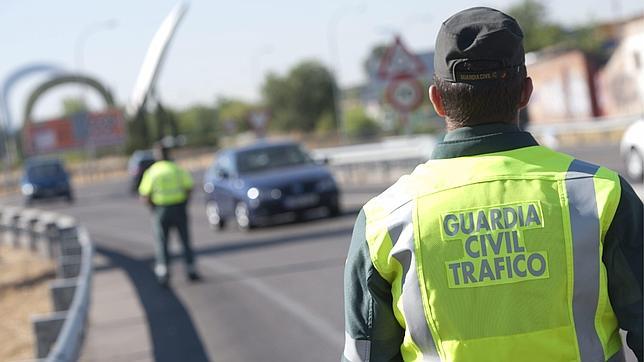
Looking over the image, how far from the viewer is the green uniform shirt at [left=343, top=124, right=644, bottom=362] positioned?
2.61 m

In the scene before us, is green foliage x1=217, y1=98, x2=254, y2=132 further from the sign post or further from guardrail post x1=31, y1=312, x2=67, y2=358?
guardrail post x1=31, y1=312, x2=67, y2=358

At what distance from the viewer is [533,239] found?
2.62m

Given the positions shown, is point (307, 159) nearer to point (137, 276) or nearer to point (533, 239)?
point (137, 276)

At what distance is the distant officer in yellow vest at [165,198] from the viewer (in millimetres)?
14297

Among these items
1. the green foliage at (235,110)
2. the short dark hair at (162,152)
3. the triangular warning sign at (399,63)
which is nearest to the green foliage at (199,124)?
the green foliage at (235,110)

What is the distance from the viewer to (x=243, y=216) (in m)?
21.5

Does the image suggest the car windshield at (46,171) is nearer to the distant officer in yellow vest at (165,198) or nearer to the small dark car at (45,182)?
the small dark car at (45,182)

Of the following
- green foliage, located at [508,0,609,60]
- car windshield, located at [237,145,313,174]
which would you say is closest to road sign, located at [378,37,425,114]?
car windshield, located at [237,145,313,174]

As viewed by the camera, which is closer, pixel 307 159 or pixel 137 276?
pixel 137 276

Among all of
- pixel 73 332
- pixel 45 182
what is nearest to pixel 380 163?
pixel 45 182

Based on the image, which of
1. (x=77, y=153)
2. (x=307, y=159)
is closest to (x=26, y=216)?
(x=307, y=159)

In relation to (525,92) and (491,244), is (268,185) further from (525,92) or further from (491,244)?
(491,244)

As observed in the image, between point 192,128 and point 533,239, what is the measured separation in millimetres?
133617

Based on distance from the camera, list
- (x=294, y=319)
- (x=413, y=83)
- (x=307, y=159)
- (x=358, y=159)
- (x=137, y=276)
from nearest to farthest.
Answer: (x=294, y=319)
(x=137, y=276)
(x=413, y=83)
(x=307, y=159)
(x=358, y=159)
